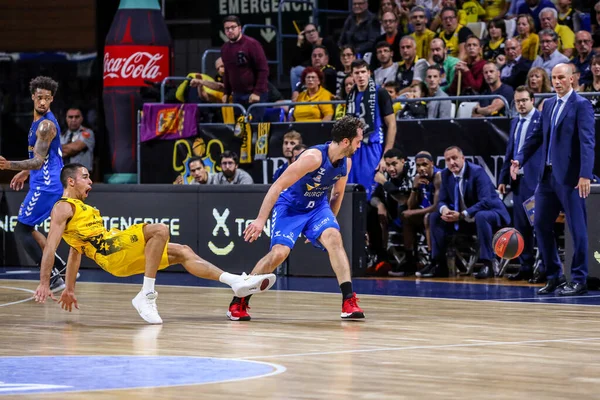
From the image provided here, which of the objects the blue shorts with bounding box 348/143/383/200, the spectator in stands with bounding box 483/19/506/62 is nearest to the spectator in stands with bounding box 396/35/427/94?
the spectator in stands with bounding box 483/19/506/62

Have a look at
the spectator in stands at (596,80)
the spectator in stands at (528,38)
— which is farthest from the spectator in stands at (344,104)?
the spectator in stands at (596,80)

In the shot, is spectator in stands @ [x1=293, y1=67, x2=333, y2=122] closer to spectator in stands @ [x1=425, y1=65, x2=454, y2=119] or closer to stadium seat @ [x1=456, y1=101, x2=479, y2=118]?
spectator in stands @ [x1=425, y1=65, x2=454, y2=119]

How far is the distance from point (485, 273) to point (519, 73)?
3339 millimetres

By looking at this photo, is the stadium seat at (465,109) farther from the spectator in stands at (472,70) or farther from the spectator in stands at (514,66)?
the spectator in stands at (514,66)

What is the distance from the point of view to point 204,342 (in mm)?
8078

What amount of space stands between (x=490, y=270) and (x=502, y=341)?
268 inches

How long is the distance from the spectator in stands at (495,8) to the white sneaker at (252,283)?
1042 centimetres

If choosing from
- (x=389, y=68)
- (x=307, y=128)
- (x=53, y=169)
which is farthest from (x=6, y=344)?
(x=389, y=68)

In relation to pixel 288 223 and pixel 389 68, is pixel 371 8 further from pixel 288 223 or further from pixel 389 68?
pixel 288 223

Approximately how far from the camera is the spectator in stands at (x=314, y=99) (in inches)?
675

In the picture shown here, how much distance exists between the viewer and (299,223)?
10.0 m

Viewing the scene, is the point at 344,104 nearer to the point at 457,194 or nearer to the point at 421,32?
the point at 457,194

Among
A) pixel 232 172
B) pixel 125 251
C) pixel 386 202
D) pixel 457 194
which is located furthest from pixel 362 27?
pixel 125 251

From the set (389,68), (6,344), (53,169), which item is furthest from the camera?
(389,68)
